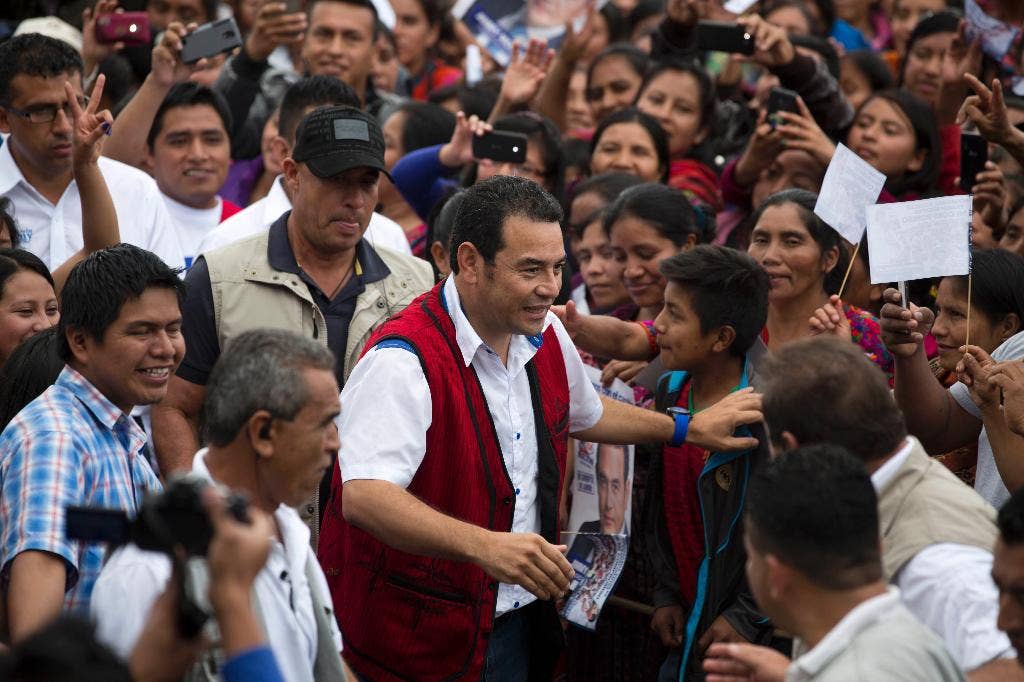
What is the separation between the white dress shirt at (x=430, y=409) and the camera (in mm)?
3918

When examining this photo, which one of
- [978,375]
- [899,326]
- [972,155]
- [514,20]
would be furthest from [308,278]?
[514,20]

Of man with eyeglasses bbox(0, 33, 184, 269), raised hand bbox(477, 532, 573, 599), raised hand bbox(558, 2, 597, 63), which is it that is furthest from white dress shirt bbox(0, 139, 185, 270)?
raised hand bbox(558, 2, 597, 63)

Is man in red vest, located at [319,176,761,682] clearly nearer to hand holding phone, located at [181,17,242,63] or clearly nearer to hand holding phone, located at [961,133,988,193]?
hand holding phone, located at [961,133,988,193]

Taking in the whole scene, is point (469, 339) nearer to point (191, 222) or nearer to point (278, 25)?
point (191, 222)

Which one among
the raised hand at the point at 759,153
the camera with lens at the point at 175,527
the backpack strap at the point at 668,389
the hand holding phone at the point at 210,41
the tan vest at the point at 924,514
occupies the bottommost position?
the backpack strap at the point at 668,389

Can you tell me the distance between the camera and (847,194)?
197 inches

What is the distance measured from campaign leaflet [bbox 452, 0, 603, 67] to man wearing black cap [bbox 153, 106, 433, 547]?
11.5 ft

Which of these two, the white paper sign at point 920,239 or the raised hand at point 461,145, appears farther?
the raised hand at point 461,145

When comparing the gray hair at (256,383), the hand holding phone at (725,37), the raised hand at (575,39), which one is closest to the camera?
the gray hair at (256,383)

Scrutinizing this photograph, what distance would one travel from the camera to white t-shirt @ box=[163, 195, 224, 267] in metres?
6.47

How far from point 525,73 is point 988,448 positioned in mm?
3519

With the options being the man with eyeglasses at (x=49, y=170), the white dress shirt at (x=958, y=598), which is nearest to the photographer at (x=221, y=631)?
the white dress shirt at (x=958, y=598)

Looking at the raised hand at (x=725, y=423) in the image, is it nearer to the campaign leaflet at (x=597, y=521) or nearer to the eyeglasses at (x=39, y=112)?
the campaign leaflet at (x=597, y=521)

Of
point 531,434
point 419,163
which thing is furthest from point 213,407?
point 419,163
